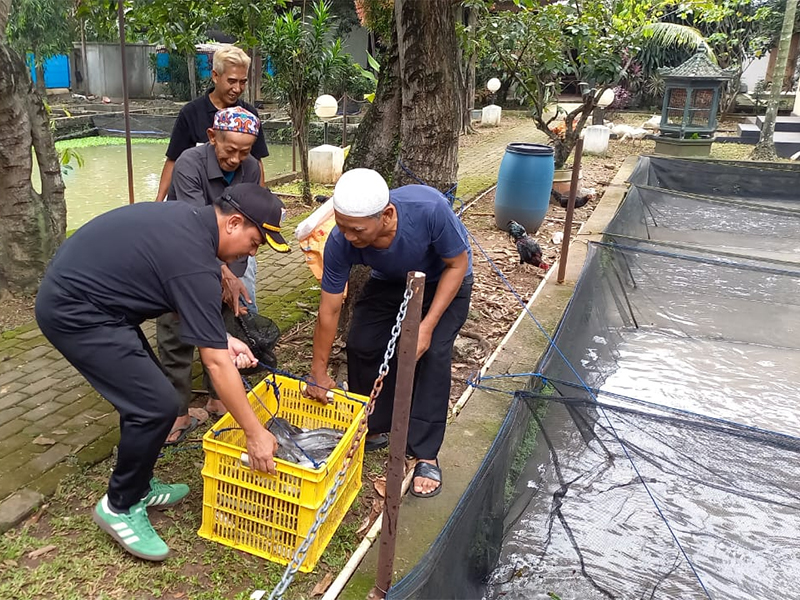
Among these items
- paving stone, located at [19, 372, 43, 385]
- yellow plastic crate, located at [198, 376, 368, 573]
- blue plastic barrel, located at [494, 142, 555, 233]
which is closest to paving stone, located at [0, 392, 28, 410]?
paving stone, located at [19, 372, 43, 385]

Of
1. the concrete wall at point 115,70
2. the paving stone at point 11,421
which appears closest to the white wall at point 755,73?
the concrete wall at point 115,70

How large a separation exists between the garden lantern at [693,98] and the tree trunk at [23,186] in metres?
11.6

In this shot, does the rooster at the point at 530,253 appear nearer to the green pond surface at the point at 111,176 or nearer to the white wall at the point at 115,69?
the green pond surface at the point at 111,176

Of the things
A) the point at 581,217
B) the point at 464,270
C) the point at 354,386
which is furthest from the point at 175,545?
the point at 581,217

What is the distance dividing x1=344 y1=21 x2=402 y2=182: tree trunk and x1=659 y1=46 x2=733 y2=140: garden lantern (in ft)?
32.8

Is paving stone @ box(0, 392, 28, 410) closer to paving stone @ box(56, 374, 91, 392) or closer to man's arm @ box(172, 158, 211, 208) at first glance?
paving stone @ box(56, 374, 91, 392)

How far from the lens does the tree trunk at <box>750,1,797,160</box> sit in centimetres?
1202

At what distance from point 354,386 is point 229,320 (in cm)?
75

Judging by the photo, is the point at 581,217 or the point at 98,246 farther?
the point at 581,217

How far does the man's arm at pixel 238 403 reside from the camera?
2.34 m

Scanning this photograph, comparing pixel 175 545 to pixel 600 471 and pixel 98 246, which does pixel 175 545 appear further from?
pixel 600 471

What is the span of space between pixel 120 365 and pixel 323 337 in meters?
0.93

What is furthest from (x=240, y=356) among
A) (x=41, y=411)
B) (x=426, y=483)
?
(x=41, y=411)

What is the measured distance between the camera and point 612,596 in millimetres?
3002
